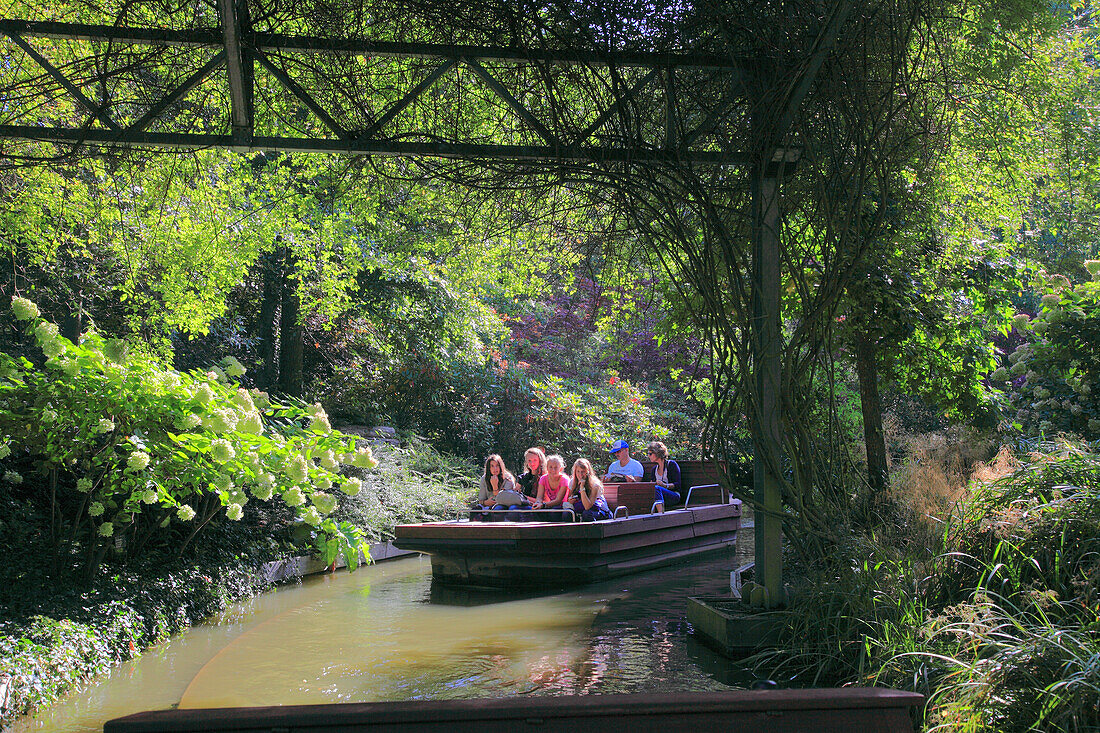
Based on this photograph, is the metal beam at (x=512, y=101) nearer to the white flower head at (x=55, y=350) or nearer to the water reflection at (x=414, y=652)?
the white flower head at (x=55, y=350)

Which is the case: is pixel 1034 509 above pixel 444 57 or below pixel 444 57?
below

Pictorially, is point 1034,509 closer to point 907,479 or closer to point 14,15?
point 907,479

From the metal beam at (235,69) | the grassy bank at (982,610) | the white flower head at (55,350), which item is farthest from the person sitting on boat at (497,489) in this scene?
the metal beam at (235,69)

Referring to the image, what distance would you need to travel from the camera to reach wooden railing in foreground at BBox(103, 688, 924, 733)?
2.39 m

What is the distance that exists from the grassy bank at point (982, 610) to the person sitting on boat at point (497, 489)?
524 cm

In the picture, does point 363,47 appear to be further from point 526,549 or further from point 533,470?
point 533,470

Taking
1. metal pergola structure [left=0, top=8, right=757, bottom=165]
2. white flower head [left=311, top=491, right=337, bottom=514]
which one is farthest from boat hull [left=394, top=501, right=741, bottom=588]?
metal pergola structure [left=0, top=8, right=757, bottom=165]

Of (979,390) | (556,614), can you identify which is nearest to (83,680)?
(556,614)

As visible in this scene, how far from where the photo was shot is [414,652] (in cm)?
607

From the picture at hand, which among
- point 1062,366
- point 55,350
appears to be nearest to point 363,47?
point 55,350

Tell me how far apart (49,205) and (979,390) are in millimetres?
10231

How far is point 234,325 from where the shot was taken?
14.8 metres

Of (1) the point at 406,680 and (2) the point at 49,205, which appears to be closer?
(1) the point at 406,680

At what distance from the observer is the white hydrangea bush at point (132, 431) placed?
5.82m
